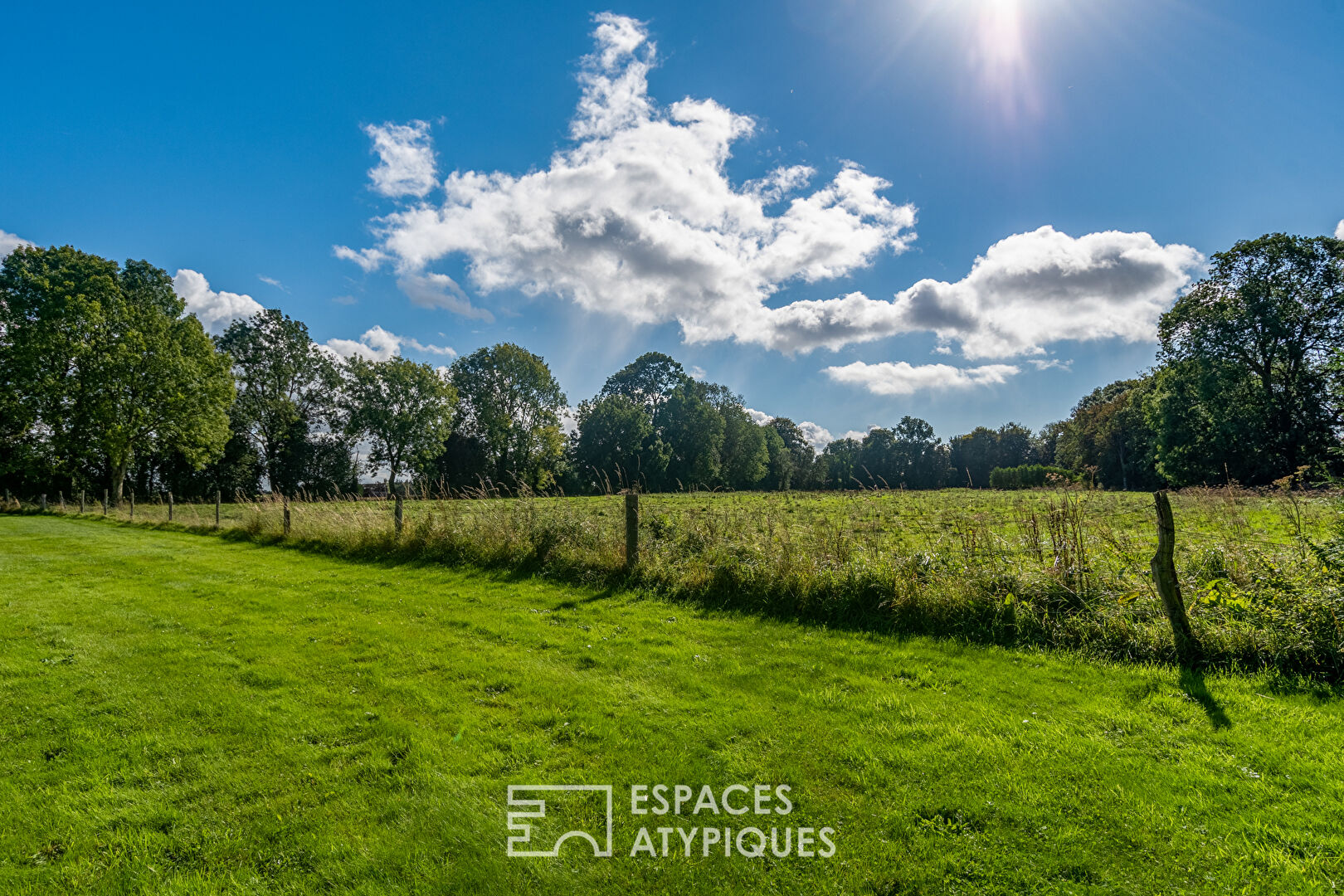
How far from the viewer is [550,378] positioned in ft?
170

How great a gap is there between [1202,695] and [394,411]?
50.0m

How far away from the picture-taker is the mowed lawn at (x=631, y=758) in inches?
114

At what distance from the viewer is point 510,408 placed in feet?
167

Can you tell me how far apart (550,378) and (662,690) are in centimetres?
4906

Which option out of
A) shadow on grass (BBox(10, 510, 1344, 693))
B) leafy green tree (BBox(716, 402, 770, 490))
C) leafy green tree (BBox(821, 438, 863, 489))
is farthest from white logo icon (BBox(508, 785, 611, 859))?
leafy green tree (BBox(821, 438, 863, 489))

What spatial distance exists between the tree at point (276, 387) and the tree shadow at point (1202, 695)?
51120mm

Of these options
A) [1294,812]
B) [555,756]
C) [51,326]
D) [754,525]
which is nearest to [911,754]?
[1294,812]

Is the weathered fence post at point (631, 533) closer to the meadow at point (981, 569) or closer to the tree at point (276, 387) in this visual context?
the meadow at point (981, 569)

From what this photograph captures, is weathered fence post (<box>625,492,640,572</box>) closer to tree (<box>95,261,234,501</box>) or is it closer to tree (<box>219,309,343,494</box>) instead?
tree (<box>95,261,234,501</box>)

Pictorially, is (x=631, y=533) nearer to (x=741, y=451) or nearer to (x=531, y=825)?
(x=531, y=825)

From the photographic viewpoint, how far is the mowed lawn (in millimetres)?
2889

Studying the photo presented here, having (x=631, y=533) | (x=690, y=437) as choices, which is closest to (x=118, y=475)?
(x=631, y=533)

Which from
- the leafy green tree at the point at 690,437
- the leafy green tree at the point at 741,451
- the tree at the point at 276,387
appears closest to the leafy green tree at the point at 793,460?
the leafy green tree at the point at 741,451

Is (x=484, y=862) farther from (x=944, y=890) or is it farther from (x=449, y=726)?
(x=944, y=890)
